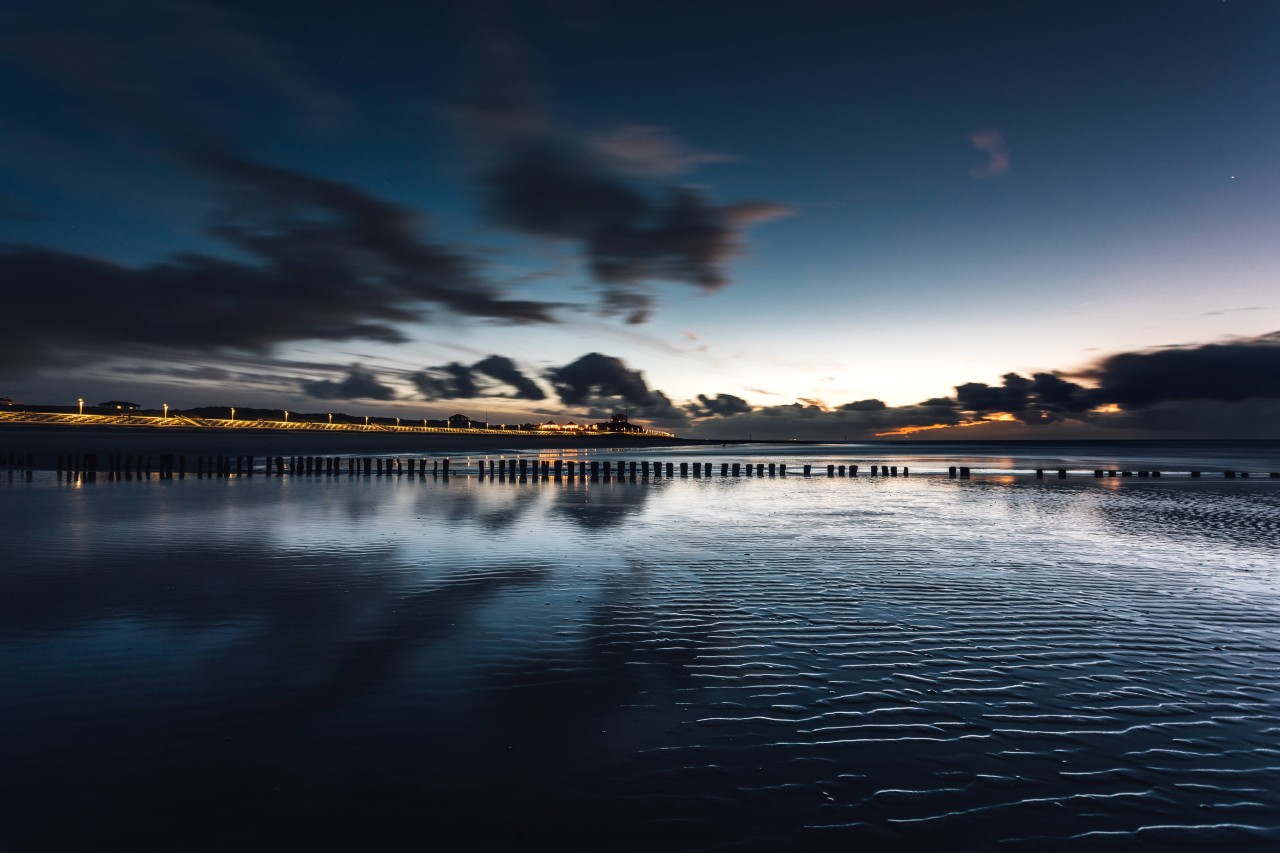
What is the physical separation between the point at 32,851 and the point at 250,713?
219cm

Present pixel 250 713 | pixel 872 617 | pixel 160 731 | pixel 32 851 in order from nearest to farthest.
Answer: pixel 32 851, pixel 160 731, pixel 250 713, pixel 872 617

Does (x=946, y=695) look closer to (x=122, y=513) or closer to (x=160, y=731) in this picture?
(x=160, y=731)

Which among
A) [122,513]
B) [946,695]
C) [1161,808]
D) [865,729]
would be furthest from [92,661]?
[122,513]

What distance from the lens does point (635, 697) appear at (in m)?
7.00

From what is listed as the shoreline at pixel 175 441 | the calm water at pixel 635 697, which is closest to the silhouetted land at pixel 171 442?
the shoreline at pixel 175 441

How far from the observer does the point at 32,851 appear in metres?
4.34

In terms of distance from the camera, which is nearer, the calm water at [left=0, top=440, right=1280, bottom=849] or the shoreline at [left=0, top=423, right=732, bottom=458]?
the calm water at [left=0, top=440, right=1280, bottom=849]

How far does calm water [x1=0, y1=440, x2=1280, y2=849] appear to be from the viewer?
→ 4801 mm

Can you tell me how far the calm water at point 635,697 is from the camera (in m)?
4.80

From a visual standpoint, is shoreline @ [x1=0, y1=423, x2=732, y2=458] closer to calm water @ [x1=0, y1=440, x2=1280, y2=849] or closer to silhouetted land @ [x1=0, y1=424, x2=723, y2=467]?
silhouetted land @ [x1=0, y1=424, x2=723, y2=467]

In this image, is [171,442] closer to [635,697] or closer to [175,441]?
[175,441]

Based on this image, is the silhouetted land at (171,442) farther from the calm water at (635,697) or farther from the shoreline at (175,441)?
the calm water at (635,697)

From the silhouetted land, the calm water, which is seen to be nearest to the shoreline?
the silhouetted land

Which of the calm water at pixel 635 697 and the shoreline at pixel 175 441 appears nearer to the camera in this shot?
the calm water at pixel 635 697
